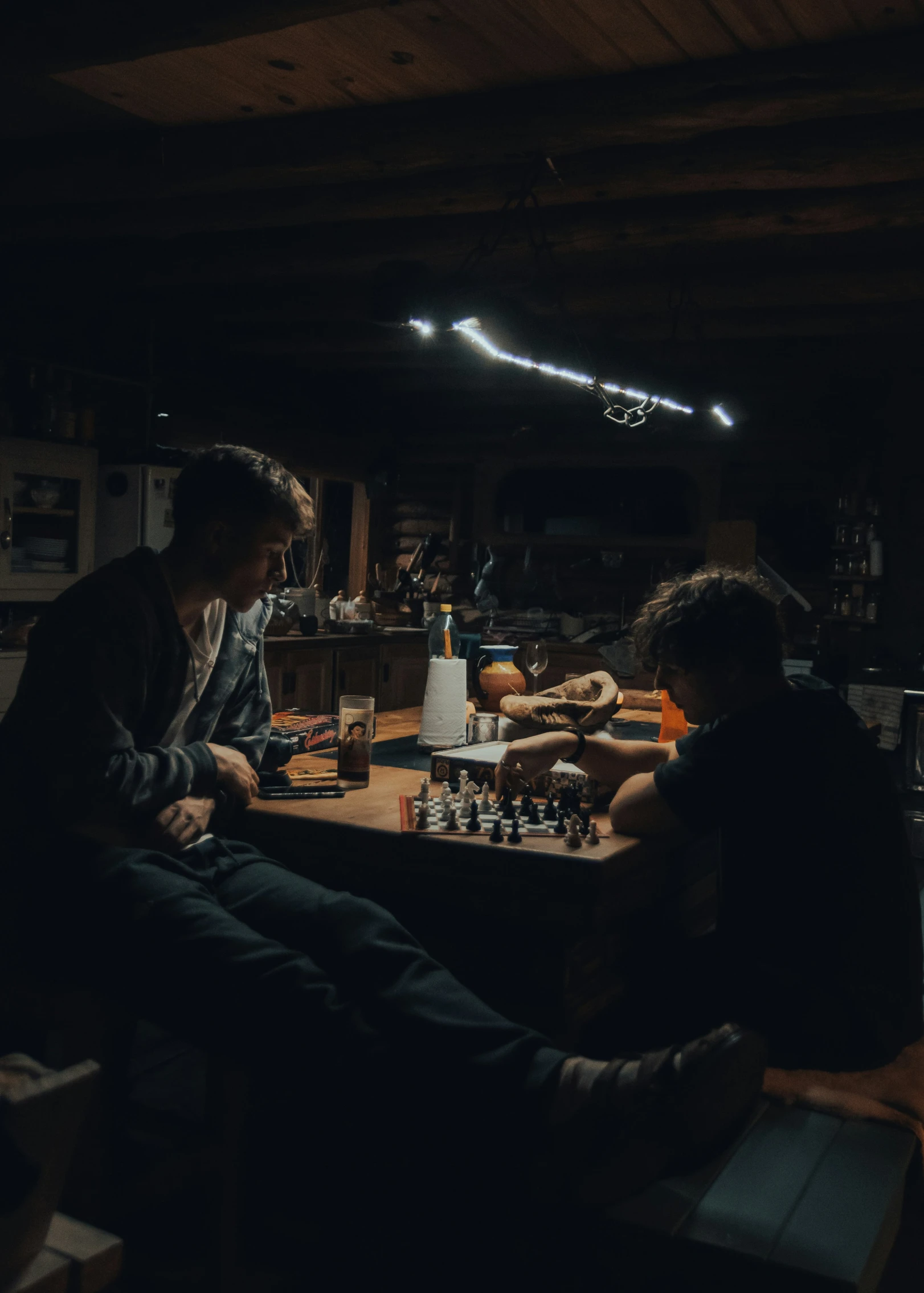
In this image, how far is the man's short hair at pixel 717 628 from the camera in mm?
2217

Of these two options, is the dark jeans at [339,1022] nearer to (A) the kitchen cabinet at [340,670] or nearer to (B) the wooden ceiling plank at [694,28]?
(B) the wooden ceiling plank at [694,28]

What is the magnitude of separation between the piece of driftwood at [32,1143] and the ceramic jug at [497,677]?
2443mm

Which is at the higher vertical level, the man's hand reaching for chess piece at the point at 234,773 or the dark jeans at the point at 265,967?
the man's hand reaching for chess piece at the point at 234,773

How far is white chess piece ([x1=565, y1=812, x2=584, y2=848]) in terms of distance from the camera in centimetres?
207

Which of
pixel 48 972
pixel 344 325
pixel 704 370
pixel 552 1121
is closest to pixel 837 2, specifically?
pixel 704 370

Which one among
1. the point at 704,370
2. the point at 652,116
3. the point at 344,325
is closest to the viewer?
the point at 652,116

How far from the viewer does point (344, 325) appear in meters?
6.67

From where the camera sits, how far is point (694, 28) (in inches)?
118

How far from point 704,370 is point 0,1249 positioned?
4335 millimetres

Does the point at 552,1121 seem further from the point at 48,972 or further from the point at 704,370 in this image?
the point at 704,370

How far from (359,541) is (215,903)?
7526 millimetres

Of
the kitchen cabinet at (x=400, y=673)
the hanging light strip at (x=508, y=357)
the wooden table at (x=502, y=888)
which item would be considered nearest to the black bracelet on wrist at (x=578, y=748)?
the wooden table at (x=502, y=888)

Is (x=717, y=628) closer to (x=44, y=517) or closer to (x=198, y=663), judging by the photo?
(x=198, y=663)

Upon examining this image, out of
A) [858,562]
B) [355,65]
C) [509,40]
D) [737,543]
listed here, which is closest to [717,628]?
[509,40]
